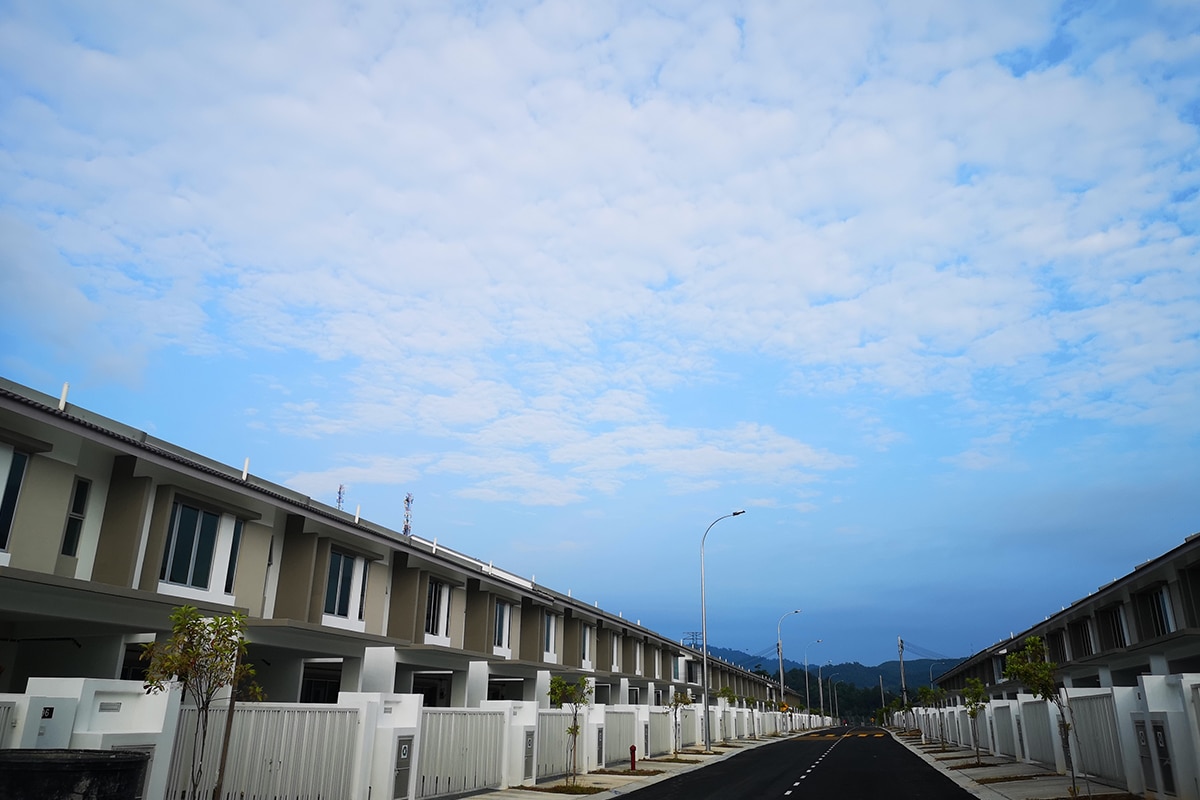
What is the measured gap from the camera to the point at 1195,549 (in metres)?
28.8

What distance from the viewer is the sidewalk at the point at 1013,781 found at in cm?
2453

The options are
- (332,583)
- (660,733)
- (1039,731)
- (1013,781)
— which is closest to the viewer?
(332,583)

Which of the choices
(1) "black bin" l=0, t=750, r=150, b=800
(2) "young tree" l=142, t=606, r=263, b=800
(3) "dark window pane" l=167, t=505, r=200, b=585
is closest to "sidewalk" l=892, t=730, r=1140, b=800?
(2) "young tree" l=142, t=606, r=263, b=800

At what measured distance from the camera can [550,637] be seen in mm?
45312

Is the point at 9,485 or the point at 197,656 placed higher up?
the point at 9,485

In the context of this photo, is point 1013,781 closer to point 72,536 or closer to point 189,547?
point 189,547

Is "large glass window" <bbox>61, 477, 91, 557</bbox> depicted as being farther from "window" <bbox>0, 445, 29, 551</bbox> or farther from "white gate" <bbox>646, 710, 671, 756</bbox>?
"white gate" <bbox>646, 710, 671, 756</bbox>

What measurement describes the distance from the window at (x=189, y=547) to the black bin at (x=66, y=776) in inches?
556

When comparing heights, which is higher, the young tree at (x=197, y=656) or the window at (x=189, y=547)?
the window at (x=189, y=547)

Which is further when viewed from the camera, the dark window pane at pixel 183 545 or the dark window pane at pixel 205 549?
the dark window pane at pixel 205 549

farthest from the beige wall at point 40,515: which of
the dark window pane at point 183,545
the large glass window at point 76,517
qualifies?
the dark window pane at point 183,545

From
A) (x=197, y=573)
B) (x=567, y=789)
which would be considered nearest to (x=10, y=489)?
(x=197, y=573)

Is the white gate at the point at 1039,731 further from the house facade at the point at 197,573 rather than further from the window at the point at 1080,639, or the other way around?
the house facade at the point at 197,573

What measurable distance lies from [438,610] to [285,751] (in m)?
15.3
